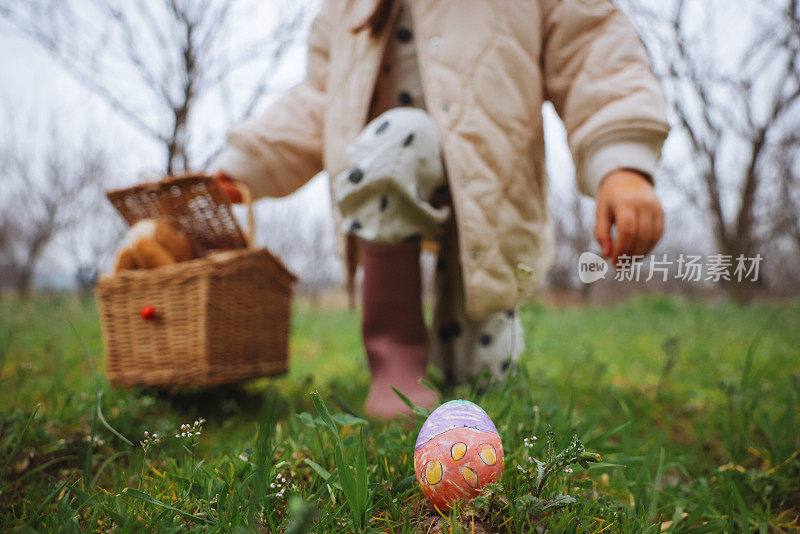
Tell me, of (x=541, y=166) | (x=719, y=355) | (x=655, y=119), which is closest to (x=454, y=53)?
(x=541, y=166)

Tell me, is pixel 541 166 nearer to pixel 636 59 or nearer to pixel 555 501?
pixel 636 59

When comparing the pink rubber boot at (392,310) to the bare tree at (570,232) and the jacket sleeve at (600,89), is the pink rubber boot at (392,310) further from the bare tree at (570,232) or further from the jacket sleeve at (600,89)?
the bare tree at (570,232)

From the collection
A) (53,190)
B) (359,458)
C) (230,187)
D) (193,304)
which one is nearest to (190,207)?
(230,187)

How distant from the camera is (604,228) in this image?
1354mm

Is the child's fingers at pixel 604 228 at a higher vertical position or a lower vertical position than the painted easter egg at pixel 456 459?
higher

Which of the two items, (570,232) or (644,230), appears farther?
(570,232)

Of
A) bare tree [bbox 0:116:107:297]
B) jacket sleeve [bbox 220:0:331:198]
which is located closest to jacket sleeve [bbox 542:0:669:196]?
jacket sleeve [bbox 220:0:331:198]

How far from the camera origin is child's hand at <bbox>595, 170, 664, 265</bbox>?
128cm

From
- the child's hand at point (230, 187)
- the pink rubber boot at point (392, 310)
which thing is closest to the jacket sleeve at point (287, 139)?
the child's hand at point (230, 187)

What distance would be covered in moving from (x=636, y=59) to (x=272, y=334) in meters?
1.54

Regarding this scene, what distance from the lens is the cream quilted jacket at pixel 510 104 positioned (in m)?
1.47

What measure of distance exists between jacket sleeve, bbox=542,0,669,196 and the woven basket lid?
1.18 m

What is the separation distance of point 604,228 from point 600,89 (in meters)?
0.46

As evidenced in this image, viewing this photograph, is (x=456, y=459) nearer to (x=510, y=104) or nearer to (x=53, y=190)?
(x=510, y=104)
